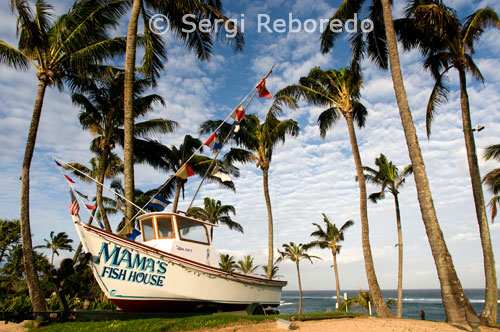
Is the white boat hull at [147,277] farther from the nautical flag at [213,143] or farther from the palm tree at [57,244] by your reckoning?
the palm tree at [57,244]

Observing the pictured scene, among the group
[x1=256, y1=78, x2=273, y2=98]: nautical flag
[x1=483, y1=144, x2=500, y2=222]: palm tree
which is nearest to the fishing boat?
[x1=256, y1=78, x2=273, y2=98]: nautical flag

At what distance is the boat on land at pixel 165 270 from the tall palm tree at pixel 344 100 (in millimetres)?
6747

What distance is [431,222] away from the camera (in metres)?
9.52

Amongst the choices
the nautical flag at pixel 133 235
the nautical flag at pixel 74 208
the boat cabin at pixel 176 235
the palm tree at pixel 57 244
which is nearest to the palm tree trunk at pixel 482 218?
the boat cabin at pixel 176 235

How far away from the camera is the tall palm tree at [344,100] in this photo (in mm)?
14891

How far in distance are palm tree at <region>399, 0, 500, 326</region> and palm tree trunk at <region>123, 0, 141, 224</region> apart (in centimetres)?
1108

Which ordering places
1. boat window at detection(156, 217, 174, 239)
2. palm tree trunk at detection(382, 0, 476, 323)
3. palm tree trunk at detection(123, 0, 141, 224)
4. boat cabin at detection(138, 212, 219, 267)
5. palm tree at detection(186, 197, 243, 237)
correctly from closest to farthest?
1. palm tree trunk at detection(382, 0, 476, 323)
2. boat cabin at detection(138, 212, 219, 267)
3. boat window at detection(156, 217, 174, 239)
4. palm tree trunk at detection(123, 0, 141, 224)
5. palm tree at detection(186, 197, 243, 237)

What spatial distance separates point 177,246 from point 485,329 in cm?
884

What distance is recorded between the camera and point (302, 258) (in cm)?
4097

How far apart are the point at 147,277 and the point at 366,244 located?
10.4 meters

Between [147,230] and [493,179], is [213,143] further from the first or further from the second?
[493,179]

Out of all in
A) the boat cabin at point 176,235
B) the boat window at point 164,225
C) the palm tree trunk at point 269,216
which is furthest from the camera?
the palm tree trunk at point 269,216

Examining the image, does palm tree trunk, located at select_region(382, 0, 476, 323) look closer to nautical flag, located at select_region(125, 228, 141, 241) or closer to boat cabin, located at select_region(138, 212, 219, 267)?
boat cabin, located at select_region(138, 212, 219, 267)

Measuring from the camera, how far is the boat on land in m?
8.09
